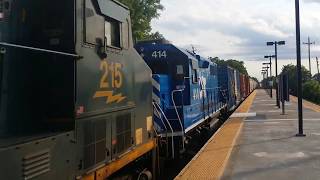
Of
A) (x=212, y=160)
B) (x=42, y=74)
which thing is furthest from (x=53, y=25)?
(x=212, y=160)

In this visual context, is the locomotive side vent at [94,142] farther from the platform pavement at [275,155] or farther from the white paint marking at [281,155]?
the white paint marking at [281,155]

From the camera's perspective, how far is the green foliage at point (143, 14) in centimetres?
4872

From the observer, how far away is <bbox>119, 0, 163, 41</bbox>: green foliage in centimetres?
4872

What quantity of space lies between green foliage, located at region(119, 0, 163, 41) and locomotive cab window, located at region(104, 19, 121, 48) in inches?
1604

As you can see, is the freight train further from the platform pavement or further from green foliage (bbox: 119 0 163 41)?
green foliage (bbox: 119 0 163 41)

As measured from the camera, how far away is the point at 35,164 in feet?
13.5

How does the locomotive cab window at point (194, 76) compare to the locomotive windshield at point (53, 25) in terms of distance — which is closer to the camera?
the locomotive windshield at point (53, 25)

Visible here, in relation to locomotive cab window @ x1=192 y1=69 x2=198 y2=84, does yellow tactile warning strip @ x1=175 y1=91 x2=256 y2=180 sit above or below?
below

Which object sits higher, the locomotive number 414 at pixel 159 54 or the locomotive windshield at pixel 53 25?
the locomotive number 414 at pixel 159 54

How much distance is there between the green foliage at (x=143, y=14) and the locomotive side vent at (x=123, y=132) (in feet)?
133

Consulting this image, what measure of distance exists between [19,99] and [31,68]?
346 millimetres

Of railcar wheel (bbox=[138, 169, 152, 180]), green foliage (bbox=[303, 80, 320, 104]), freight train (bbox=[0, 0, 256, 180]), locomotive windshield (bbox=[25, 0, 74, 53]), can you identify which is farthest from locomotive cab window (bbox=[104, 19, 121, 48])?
green foliage (bbox=[303, 80, 320, 104])

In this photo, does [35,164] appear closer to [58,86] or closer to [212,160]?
[58,86]

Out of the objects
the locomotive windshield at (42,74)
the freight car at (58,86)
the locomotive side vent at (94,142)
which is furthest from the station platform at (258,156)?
the locomotive windshield at (42,74)
